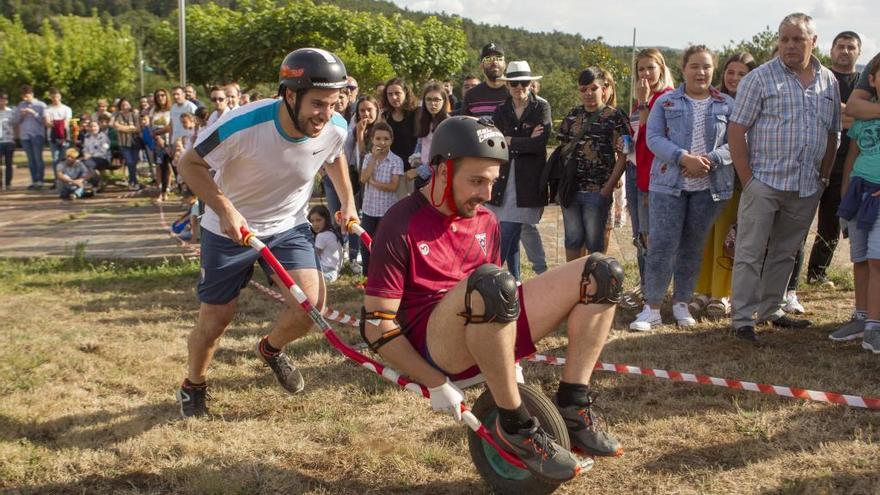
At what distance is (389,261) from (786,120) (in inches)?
142

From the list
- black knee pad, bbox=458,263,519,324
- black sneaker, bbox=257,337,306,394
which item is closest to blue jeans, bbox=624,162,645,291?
black sneaker, bbox=257,337,306,394

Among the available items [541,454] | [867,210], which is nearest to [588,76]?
[867,210]

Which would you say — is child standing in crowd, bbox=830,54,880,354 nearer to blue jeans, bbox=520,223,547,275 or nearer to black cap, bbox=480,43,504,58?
blue jeans, bbox=520,223,547,275

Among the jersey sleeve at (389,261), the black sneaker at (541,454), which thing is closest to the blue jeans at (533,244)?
the jersey sleeve at (389,261)

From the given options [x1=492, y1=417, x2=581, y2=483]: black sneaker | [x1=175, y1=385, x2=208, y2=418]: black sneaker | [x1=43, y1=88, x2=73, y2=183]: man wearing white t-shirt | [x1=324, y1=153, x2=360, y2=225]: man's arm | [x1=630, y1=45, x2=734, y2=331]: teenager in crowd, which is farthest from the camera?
[x1=43, y1=88, x2=73, y2=183]: man wearing white t-shirt

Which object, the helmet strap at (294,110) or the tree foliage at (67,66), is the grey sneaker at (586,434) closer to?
the helmet strap at (294,110)

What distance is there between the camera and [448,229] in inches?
143

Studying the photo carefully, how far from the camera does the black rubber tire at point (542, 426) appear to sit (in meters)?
3.43

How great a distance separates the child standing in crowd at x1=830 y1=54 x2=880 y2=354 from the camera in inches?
219

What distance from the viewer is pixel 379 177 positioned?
7977 millimetres

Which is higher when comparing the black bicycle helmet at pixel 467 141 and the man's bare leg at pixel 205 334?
the black bicycle helmet at pixel 467 141

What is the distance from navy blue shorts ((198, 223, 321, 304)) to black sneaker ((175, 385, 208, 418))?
1.80ft

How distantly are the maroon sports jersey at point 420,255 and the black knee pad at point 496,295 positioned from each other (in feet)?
1.33

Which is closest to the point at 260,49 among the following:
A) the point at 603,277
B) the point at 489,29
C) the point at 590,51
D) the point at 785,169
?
the point at 590,51
